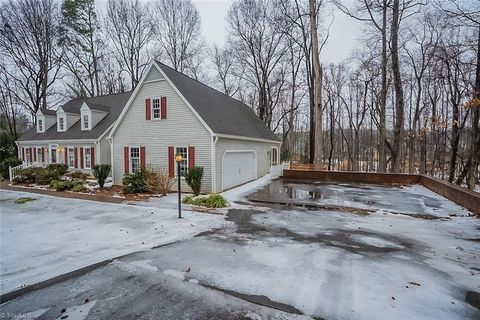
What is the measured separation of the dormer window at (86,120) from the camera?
60.3ft

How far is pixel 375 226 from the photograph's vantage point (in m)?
7.04

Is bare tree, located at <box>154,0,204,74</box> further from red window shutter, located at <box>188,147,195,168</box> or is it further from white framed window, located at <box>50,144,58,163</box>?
red window shutter, located at <box>188,147,195,168</box>

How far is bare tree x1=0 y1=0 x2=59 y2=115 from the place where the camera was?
21.5 metres

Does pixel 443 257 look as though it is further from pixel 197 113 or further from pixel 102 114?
pixel 102 114

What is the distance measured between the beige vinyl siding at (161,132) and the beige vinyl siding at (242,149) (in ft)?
1.51

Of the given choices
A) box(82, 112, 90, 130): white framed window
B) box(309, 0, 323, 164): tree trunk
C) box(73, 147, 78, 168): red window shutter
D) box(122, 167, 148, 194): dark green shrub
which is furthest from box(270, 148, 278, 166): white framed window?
box(73, 147, 78, 168): red window shutter

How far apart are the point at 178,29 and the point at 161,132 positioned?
18.9 m

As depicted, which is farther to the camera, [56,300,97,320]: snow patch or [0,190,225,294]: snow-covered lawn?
[0,190,225,294]: snow-covered lawn

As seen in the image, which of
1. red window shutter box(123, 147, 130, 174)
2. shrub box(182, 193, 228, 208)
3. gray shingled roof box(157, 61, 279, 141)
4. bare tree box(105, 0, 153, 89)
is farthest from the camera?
bare tree box(105, 0, 153, 89)

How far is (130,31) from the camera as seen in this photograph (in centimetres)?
2595

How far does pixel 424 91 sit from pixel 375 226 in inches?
1088

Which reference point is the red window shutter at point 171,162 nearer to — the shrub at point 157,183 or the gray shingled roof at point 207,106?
the shrub at point 157,183

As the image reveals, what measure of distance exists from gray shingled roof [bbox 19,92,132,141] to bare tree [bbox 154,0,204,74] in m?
9.32

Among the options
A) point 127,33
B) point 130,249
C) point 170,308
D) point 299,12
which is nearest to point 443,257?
point 170,308
